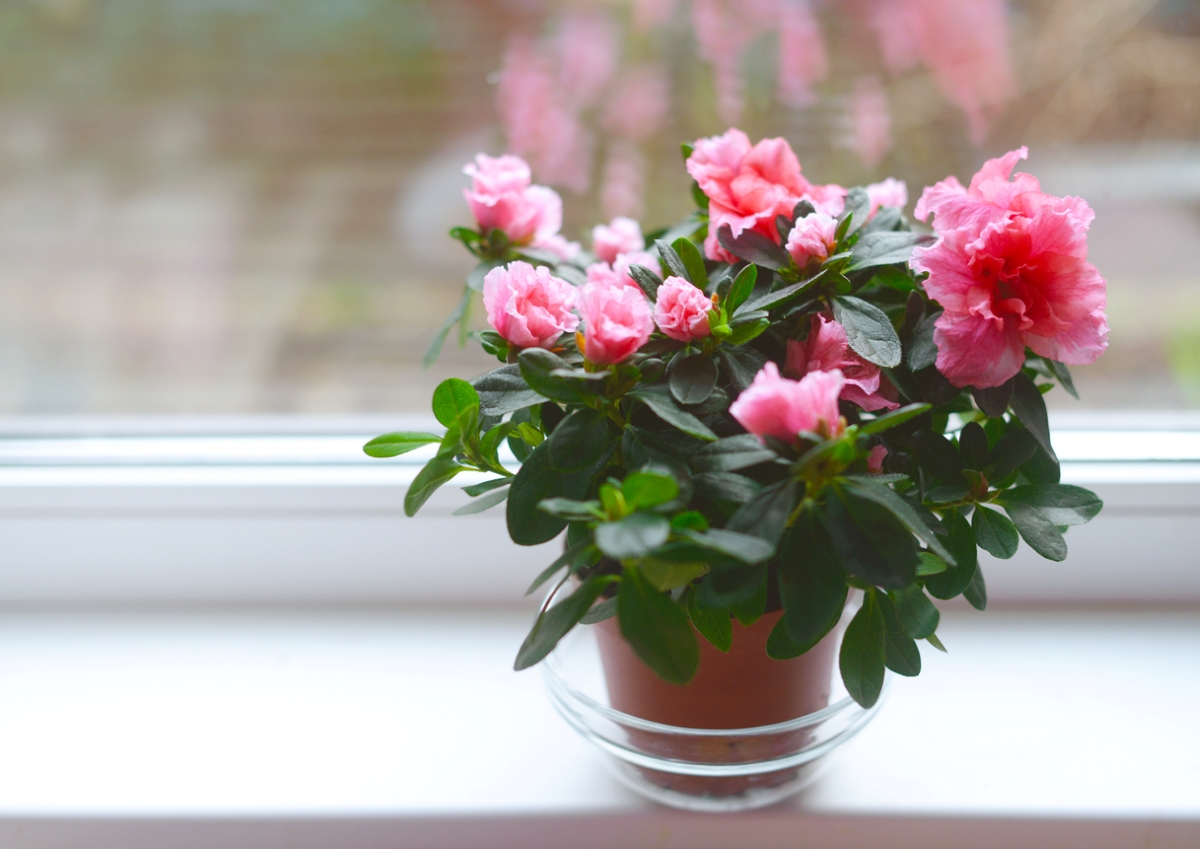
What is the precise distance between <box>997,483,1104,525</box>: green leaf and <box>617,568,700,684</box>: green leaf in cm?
22

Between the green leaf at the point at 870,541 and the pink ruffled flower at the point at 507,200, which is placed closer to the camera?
the green leaf at the point at 870,541

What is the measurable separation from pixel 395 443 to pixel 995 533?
37 centimetres

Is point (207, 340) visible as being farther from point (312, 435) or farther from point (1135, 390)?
point (1135, 390)

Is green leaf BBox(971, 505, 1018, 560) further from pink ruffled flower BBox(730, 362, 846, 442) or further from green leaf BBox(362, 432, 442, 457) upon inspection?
green leaf BBox(362, 432, 442, 457)

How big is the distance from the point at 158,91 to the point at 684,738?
2.63 feet

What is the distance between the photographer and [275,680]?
776 mm

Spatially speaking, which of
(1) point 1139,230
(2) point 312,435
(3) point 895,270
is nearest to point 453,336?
(2) point 312,435

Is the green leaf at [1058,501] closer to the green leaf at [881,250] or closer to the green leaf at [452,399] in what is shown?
the green leaf at [881,250]

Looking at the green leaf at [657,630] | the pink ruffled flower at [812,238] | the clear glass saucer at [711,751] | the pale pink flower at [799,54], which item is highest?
the pale pink flower at [799,54]

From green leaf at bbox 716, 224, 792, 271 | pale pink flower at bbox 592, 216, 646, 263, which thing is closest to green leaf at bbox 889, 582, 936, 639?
green leaf at bbox 716, 224, 792, 271

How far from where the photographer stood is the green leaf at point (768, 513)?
41cm

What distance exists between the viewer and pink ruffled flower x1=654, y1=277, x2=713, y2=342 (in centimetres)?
46

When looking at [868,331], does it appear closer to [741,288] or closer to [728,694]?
[741,288]

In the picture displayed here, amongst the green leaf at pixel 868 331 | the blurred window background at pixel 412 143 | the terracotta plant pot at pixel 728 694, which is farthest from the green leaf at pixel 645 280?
the blurred window background at pixel 412 143
